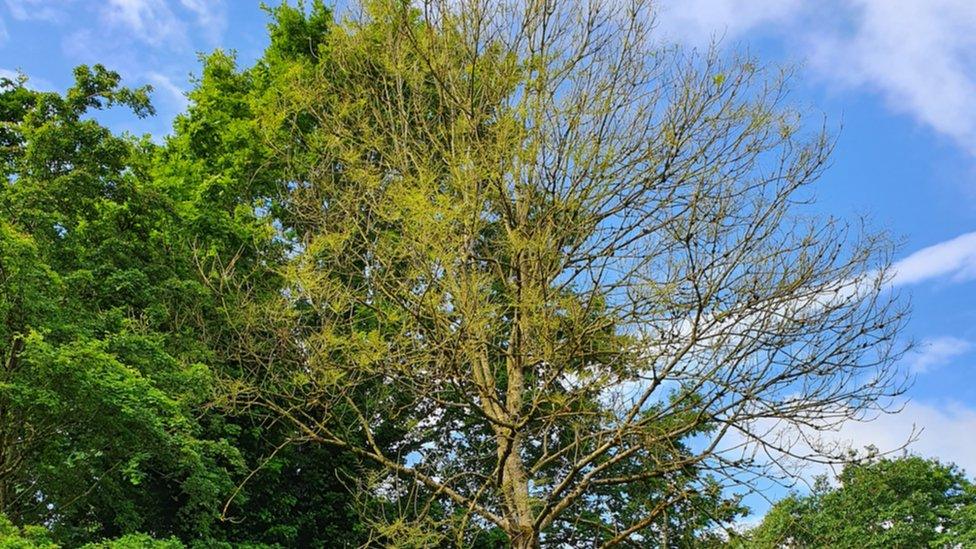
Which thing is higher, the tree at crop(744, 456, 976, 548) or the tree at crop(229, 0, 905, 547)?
the tree at crop(744, 456, 976, 548)

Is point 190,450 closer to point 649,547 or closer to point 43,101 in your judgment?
point 43,101

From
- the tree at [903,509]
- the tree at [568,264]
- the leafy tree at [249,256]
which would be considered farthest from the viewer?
the tree at [903,509]

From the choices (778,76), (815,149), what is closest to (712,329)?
(815,149)

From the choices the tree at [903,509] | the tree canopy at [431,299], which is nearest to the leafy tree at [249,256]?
the tree canopy at [431,299]

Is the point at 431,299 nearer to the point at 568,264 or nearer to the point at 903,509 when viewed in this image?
the point at 568,264

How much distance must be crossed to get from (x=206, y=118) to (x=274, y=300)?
5.74 meters

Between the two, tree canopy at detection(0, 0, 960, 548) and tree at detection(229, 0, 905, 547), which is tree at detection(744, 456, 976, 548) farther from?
tree at detection(229, 0, 905, 547)

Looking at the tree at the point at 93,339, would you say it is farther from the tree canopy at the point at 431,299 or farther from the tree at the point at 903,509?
the tree at the point at 903,509

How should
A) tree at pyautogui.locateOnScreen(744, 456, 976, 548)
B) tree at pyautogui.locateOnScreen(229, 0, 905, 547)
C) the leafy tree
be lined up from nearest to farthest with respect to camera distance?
tree at pyautogui.locateOnScreen(229, 0, 905, 547) → the leafy tree → tree at pyautogui.locateOnScreen(744, 456, 976, 548)

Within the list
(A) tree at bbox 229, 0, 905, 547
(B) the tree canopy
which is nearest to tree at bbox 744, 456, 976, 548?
(B) the tree canopy

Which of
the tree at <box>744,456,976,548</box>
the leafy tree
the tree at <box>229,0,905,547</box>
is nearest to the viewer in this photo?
the tree at <box>229,0,905,547</box>

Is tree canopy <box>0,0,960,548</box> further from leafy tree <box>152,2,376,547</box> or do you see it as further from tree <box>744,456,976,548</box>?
tree <box>744,456,976,548</box>

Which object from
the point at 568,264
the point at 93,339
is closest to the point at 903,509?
the point at 568,264

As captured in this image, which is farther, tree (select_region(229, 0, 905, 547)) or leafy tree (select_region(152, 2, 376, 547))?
leafy tree (select_region(152, 2, 376, 547))
